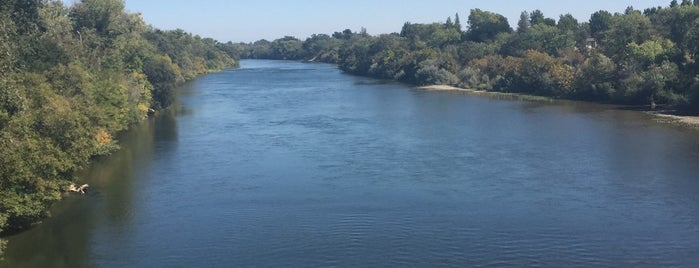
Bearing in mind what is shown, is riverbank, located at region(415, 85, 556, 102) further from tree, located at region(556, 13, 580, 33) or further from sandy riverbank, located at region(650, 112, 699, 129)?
tree, located at region(556, 13, 580, 33)

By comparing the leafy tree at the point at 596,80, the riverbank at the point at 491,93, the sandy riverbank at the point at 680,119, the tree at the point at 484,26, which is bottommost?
the sandy riverbank at the point at 680,119

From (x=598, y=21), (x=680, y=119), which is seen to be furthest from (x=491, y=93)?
(x=598, y=21)

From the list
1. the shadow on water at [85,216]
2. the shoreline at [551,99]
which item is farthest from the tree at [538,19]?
the shadow on water at [85,216]

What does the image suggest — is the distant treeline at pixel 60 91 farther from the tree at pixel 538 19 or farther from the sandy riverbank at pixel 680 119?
the tree at pixel 538 19

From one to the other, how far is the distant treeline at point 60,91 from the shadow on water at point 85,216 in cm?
63

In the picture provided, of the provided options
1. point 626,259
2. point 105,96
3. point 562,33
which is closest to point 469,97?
point 562,33

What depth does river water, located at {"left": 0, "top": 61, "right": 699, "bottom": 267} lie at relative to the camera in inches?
749

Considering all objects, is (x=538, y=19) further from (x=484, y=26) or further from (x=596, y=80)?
(x=596, y=80)

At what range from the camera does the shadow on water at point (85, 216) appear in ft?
63.6

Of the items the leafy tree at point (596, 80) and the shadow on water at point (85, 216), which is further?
the leafy tree at point (596, 80)

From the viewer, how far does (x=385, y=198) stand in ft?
78.6

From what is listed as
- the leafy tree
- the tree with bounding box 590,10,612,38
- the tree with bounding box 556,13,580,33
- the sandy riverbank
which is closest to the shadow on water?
the sandy riverbank

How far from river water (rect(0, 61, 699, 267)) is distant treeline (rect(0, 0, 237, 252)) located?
56.7 inches

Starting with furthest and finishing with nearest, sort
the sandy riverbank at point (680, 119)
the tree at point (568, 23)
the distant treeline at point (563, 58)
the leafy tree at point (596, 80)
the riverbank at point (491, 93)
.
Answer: the tree at point (568, 23)
the riverbank at point (491, 93)
the leafy tree at point (596, 80)
the distant treeline at point (563, 58)
the sandy riverbank at point (680, 119)
